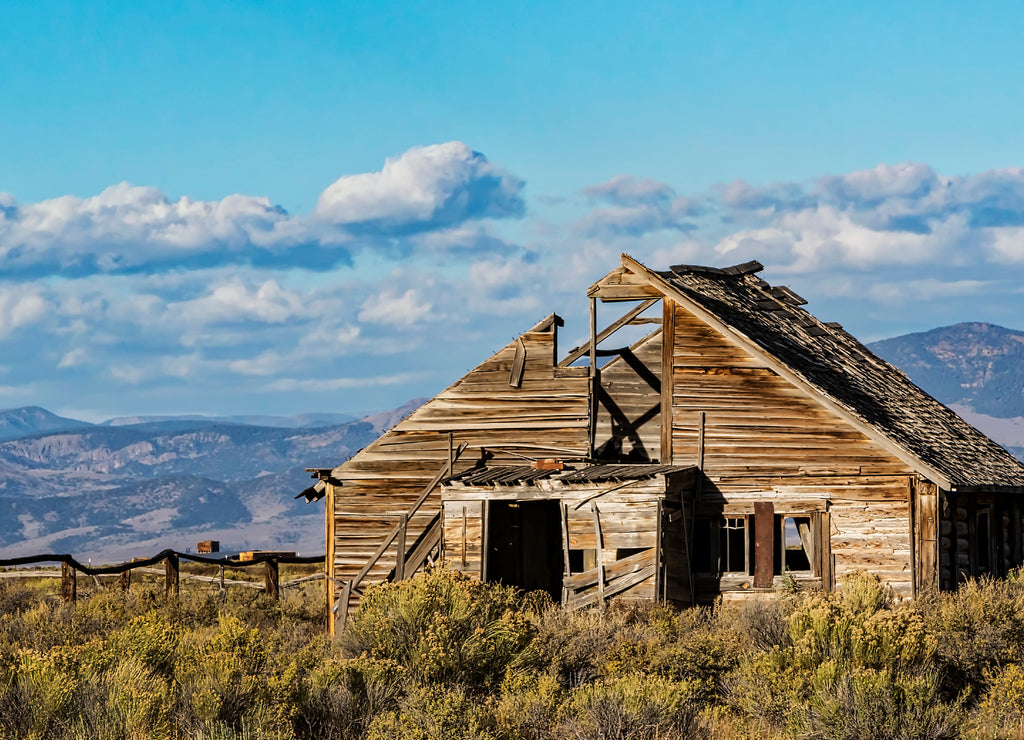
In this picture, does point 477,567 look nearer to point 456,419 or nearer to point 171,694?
point 456,419

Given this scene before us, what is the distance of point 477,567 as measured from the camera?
21.7 meters

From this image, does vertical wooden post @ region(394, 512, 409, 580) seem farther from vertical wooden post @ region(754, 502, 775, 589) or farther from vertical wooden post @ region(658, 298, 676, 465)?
vertical wooden post @ region(754, 502, 775, 589)

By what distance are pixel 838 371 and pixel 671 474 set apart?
6.32 meters

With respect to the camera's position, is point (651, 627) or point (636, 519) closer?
point (651, 627)

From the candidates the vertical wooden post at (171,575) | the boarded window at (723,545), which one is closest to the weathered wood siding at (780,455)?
the boarded window at (723,545)

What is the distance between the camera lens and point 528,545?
86.4 feet

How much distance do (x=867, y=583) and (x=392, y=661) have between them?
7765mm

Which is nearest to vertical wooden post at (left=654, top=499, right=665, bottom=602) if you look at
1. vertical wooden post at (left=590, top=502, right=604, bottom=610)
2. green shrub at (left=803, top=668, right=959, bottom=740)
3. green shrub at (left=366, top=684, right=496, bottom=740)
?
vertical wooden post at (left=590, top=502, right=604, bottom=610)

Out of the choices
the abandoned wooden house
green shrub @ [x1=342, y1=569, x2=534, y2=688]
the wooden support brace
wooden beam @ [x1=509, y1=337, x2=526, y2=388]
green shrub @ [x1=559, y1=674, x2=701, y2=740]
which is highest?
wooden beam @ [x1=509, y1=337, x2=526, y2=388]

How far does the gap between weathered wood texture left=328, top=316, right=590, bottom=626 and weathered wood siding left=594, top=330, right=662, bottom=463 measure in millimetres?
860

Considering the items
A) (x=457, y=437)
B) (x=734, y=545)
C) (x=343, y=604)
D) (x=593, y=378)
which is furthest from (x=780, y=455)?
(x=343, y=604)

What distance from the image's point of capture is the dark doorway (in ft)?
82.4

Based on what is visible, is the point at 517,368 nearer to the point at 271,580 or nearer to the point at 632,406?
the point at 632,406

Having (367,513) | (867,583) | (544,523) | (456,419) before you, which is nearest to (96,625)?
(367,513)
